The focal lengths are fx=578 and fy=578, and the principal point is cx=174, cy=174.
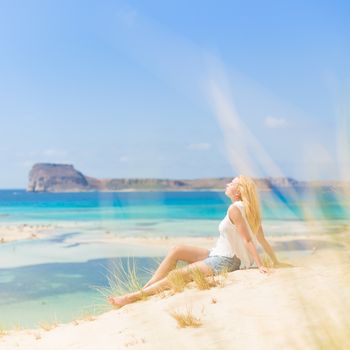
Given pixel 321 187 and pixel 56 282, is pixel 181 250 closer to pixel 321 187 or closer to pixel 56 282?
pixel 321 187

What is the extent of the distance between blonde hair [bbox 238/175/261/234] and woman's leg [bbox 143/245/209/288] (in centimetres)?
60

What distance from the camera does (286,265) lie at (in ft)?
18.4

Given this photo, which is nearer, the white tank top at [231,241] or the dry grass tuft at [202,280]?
the dry grass tuft at [202,280]

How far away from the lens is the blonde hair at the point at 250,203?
5.50 meters

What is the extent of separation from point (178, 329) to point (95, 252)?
1176 cm

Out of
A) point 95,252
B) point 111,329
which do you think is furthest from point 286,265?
point 95,252

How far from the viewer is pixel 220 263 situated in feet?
18.1

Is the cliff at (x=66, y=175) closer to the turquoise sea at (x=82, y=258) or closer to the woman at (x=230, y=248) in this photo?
the turquoise sea at (x=82, y=258)

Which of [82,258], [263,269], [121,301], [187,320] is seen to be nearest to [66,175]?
[82,258]

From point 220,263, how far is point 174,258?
441 mm

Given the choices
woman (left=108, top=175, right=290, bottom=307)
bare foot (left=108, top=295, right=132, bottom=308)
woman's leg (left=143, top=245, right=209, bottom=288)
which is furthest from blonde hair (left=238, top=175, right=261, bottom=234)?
bare foot (left=108, top=295, right=132, bottom=308)

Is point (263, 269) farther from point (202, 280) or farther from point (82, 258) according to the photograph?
point (82, 258)

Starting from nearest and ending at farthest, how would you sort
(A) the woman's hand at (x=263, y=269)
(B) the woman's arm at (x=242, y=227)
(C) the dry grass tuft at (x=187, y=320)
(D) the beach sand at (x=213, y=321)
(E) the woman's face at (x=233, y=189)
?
(D) the beach sand at (x=213, y=321) → (C) the dry grass tuft at (x=187, y=320) → (A) the woman's hand at (x=263, y=269) → (B) the woman's arm at (x=242, y=227) → (E) the woman's face at (x=233, y=189)

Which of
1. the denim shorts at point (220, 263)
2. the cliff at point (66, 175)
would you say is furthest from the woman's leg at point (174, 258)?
the cliff at point (66, 175)
